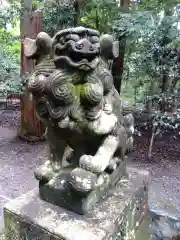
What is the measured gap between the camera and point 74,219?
110cm

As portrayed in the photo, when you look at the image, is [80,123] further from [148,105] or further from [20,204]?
[148,105]

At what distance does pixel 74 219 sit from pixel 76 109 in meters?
0.45

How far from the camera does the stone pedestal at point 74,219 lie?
105 cm

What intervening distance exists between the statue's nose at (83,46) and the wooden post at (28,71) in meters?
2.66

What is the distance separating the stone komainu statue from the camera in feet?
3.40

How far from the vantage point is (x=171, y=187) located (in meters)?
2.84

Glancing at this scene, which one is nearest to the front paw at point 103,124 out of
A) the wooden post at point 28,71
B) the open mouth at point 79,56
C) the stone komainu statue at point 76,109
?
the stone komainu statue at point 76,109

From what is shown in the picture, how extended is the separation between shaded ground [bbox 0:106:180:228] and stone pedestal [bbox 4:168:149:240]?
999 mm

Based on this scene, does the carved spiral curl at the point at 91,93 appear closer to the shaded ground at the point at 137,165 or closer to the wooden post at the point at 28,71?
the shaded ground at the point at 137,165

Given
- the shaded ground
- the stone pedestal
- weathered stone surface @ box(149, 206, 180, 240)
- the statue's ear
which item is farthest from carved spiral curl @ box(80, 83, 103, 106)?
the shaded ground

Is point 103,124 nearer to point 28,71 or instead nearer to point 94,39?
point 94,39

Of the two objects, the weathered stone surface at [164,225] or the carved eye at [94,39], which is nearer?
the carved eye at [94,39]

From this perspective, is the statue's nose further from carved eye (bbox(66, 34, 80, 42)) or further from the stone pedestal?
the stone pedestal

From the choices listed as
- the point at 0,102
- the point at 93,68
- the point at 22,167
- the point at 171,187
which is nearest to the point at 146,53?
the point at 171,187
